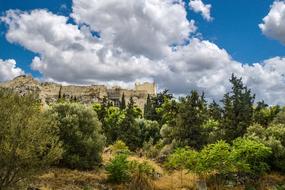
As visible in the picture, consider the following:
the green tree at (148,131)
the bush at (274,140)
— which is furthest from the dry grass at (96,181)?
the green tree at (148,131)

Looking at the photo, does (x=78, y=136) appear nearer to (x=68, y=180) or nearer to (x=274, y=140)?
(x=68, y=180)

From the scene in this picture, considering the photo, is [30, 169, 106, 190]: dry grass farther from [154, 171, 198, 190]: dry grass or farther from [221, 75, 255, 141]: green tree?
[221, 75, 255, 141]: green tree

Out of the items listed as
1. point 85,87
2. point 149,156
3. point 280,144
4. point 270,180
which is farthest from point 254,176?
point 85,87

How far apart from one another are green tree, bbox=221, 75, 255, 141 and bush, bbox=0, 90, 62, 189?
67.7 feet

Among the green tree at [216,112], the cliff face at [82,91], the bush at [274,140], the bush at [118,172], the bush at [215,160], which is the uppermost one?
the cliff face at [82,91]

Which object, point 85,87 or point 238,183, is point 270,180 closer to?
point 238,183

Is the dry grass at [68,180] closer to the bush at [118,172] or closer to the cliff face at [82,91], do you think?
the bush at [118,172]

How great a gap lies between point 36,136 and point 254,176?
15.8 m

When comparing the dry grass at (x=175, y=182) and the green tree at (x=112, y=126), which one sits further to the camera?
the green tree at (x=112, y=126)

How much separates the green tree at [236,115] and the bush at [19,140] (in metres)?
20.6

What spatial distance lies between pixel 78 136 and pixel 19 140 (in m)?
10.5

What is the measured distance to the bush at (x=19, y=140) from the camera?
15039 mm

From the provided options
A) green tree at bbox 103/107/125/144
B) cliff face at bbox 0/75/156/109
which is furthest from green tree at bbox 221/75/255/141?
cliff face at bbox 0/75/156/109

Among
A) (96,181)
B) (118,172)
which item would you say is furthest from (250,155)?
(96,181)
